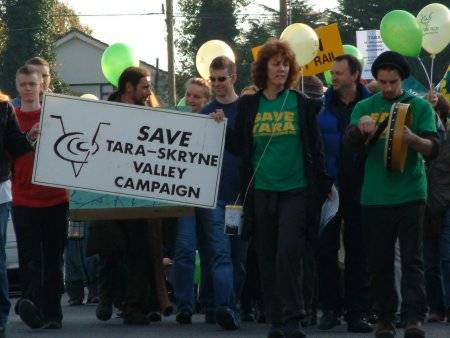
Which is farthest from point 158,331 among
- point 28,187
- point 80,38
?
point 80,38

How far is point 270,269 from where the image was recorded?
1101 centimetres

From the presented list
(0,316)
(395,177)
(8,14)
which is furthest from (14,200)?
(8,14)

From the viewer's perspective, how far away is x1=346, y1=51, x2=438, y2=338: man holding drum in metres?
10.5

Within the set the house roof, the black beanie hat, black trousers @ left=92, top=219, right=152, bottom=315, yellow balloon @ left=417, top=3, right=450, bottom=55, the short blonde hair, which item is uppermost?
the house roof

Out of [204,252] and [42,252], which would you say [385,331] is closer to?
[204,252]

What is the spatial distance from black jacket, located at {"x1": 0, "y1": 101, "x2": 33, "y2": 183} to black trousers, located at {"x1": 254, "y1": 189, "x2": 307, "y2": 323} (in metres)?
1.73

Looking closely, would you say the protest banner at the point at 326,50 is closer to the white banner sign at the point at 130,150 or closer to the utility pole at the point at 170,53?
the white banner sign at the point at 130,150

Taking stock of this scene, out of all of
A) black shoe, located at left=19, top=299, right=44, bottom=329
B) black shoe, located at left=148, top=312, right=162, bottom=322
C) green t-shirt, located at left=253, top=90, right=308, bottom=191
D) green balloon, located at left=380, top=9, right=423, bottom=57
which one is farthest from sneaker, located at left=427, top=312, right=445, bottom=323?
green balloon, located at left=380, top=9, right=423, bottom=57

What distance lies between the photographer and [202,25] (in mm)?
96125

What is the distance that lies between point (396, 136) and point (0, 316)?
9.88 ft

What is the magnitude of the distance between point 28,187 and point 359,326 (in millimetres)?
2672

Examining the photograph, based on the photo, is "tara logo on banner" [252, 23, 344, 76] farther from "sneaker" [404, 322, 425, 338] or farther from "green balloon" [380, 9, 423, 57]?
"sneaker" [404, 322, 425, 338]

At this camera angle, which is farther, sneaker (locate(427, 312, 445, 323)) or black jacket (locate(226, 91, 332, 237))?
sneaker (locate(427, 312, 445, 323))

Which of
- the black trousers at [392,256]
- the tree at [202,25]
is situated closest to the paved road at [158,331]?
the black trousers at [392,256]
